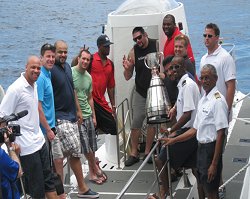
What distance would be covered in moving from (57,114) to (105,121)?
3.73ft

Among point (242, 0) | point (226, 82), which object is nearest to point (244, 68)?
point (226, 82)

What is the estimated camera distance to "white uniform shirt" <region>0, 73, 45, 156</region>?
552 centimetres

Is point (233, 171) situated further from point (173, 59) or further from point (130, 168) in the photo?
point (173, 59)

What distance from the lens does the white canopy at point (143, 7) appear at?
7.81 metres

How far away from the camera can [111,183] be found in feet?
23.5

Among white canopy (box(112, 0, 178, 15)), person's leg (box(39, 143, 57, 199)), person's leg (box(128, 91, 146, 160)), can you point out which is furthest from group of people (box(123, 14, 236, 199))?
person's leg (box(39, 143, 57, 199))

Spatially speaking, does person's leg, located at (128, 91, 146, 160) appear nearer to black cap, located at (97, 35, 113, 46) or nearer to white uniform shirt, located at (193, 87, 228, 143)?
black cap, located at (97, 35, 113, 46)

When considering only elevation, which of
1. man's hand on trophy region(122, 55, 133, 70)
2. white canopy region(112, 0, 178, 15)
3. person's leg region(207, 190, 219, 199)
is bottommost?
person's leg region(207, 190, 219, 199)

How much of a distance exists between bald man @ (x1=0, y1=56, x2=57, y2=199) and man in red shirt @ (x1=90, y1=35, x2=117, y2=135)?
1653mm

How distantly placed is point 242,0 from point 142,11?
33204 millimetres

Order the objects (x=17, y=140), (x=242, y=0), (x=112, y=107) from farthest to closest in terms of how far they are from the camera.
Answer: (x=242, y=0), (x=112, y=107), (x=17, y=140)

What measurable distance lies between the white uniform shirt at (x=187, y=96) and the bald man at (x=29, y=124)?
1.31 metres

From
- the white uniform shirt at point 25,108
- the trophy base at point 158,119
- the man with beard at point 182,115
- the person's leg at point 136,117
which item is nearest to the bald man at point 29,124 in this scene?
the white uniform shirt at point 25,108

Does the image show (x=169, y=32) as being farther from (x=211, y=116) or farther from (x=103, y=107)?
(x=211, y=116)
